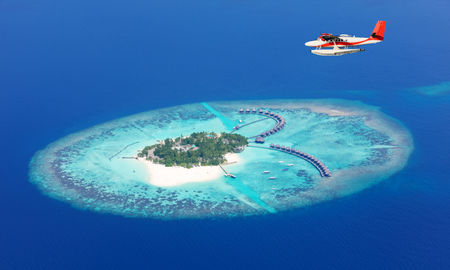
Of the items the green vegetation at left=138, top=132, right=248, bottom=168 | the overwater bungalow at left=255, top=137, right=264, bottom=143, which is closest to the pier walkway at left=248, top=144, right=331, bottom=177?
the overwater bungalow at left=255, top=137, right=264, bottom=143

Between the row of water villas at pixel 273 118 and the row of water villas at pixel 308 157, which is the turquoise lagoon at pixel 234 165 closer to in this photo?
the row of water villas at pixel 308 157

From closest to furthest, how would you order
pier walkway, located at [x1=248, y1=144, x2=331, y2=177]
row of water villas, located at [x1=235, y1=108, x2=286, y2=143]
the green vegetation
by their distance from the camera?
pier walkway, located at [x1=248, y1=144, x2=331, y2=177] → the green vegetation → row of water villas, located at [x1=235, y1=108, x2=286, y2=143]

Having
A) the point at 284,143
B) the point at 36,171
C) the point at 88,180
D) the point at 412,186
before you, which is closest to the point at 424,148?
the point at 412,186

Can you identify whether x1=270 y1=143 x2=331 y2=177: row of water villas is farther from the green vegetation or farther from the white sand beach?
the white sand beach

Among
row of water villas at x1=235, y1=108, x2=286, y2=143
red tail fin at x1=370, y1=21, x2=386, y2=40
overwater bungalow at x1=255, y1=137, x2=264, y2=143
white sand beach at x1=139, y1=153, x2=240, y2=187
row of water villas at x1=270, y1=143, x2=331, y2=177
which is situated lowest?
white sand beach at x1=139, y1=153, x2=240, y2=187

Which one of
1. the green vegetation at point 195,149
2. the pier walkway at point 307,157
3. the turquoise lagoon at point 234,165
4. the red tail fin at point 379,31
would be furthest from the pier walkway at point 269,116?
the red tail fin at point 379,31

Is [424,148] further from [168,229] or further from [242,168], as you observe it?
[168,229]
